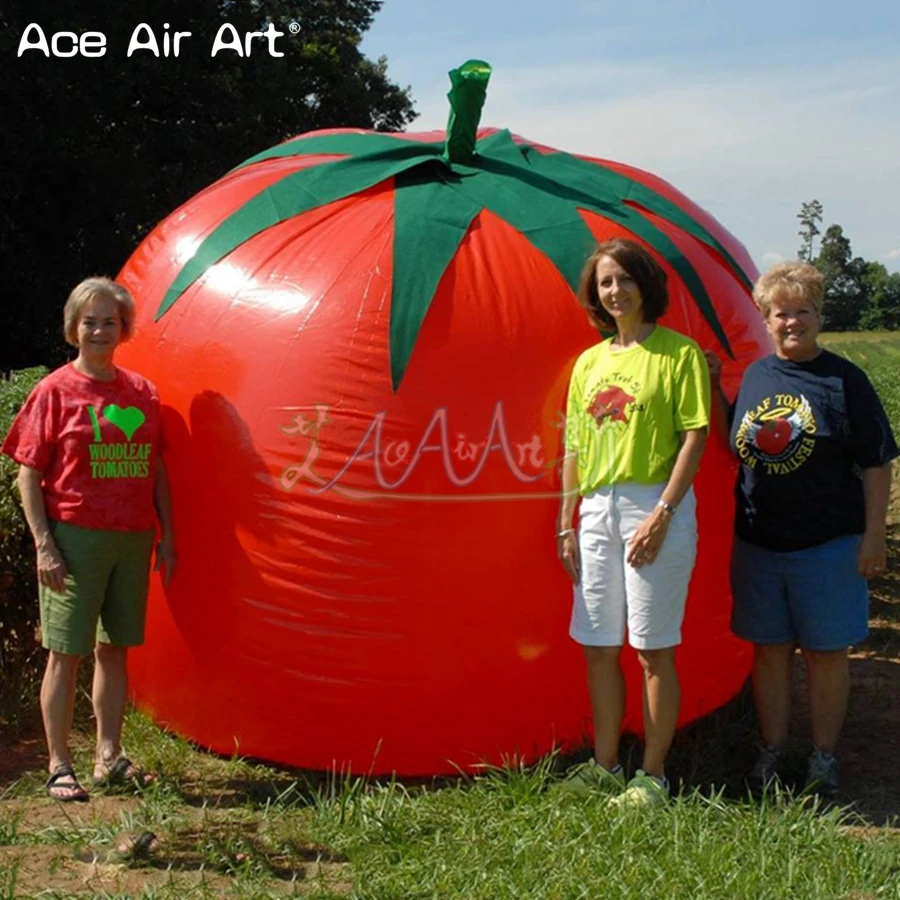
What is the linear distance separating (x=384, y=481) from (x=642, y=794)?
1.30 m

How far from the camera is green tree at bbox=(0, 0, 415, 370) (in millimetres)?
15656

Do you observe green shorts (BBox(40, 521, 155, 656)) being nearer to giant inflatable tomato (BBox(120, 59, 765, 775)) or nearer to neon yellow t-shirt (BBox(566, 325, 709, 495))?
giant inflatable tomato (BBox(120, 59, 765, 775))

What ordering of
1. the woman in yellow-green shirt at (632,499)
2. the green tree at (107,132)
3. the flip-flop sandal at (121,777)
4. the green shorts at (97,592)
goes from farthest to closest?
the green tree at (107,132), the flip-flop sandal at (121,777), the green shorts at (97,592), the woman in yellow-green shirt at (632,499)

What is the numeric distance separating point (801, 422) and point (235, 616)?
2.06 metres

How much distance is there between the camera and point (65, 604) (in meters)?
4.18

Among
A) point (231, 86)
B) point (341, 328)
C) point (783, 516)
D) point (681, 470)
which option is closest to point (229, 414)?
point (341, 328)

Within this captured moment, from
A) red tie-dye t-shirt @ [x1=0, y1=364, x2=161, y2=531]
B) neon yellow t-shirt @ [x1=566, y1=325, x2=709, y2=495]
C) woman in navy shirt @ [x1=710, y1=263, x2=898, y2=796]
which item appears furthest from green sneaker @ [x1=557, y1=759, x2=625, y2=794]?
red tie-dye t-shirt @ [x1=0, y1=364, x2=161, y2=531]

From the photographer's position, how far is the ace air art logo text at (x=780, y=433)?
13.9ft

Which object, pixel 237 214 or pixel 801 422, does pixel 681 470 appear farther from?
pixel 237 214

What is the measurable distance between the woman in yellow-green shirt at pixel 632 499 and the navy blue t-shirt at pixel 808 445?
454mm

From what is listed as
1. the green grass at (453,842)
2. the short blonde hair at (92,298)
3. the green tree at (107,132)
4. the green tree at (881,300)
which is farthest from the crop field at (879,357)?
the green tree at (881,300)

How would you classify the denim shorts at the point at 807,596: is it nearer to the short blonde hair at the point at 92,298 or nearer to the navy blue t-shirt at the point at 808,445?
the navy blue t-shirt at the point at 808,445

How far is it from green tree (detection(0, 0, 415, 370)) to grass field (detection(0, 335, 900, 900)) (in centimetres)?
1270

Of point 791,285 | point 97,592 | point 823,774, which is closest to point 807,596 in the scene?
point 823,774
